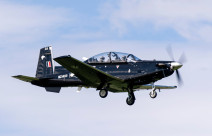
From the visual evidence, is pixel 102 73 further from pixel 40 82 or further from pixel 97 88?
pixel 40 82

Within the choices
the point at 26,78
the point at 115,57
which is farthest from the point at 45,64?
the point at 115,57

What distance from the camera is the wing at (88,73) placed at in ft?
92.4

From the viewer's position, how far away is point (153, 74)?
28.6 metres

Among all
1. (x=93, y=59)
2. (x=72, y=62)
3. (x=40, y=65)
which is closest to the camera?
(x=72, y=62)

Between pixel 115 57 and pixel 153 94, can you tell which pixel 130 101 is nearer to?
pixel 153 94

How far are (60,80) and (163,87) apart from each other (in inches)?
260

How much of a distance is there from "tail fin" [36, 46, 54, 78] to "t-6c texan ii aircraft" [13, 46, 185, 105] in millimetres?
238

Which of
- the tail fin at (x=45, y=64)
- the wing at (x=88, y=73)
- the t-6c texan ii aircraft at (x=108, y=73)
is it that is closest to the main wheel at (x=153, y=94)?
the t-6c texan ii aircraft at (x=108, y=73)

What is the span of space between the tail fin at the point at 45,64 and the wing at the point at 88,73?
2863 mm

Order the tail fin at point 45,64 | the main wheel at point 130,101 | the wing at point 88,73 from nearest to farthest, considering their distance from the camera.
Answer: the wing at point 88,73 < the main wheel at point 130,101 < the tail fin at point 45,64

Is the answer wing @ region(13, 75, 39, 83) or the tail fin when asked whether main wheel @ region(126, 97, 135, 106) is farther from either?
wing @ region(13, 75, 39, 83)

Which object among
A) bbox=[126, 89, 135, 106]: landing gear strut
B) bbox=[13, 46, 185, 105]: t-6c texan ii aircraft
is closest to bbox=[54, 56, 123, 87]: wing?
bbox=[13, 46, 185, 105]: t-6c texan ii aircraft

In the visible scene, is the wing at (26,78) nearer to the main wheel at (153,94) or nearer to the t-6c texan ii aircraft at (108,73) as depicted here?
the t-6c texan ii aircraft at (108,73)

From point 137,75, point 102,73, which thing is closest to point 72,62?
point 102,73
